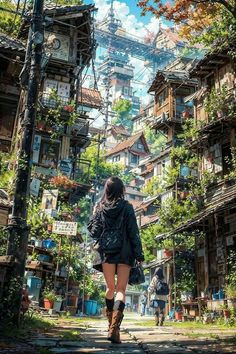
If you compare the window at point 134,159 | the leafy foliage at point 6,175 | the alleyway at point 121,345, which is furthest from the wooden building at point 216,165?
the window at point 134,159

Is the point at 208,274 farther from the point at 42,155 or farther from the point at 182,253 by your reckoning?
the point at 42,155

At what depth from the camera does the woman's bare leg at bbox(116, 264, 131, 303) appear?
5090mm

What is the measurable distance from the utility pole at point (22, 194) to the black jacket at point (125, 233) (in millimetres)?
1129

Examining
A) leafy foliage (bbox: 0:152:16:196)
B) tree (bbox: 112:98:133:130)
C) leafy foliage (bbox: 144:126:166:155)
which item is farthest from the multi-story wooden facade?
tree (bbox: 112:98:133:130)

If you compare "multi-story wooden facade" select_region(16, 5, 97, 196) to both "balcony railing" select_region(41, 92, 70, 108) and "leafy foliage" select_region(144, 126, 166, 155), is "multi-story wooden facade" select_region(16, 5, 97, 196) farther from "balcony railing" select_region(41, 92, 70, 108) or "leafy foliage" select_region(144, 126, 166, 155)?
"leafy foliage" select_region(144, 126, 166, 155)

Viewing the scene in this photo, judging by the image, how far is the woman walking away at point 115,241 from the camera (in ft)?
17.1

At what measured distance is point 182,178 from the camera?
99.6 feet

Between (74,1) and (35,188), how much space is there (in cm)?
1979

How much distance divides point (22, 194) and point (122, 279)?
2158 millimetres

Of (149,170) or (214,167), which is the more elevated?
(149,170)

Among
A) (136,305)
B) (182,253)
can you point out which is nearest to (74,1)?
(182,253)

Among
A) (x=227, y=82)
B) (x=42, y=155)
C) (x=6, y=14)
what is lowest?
(x=42, y=155)

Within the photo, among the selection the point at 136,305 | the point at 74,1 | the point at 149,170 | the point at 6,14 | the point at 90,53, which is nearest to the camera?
the point at 6,14

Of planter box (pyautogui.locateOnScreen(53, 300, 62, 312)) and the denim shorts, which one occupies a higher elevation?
the denim shorts
